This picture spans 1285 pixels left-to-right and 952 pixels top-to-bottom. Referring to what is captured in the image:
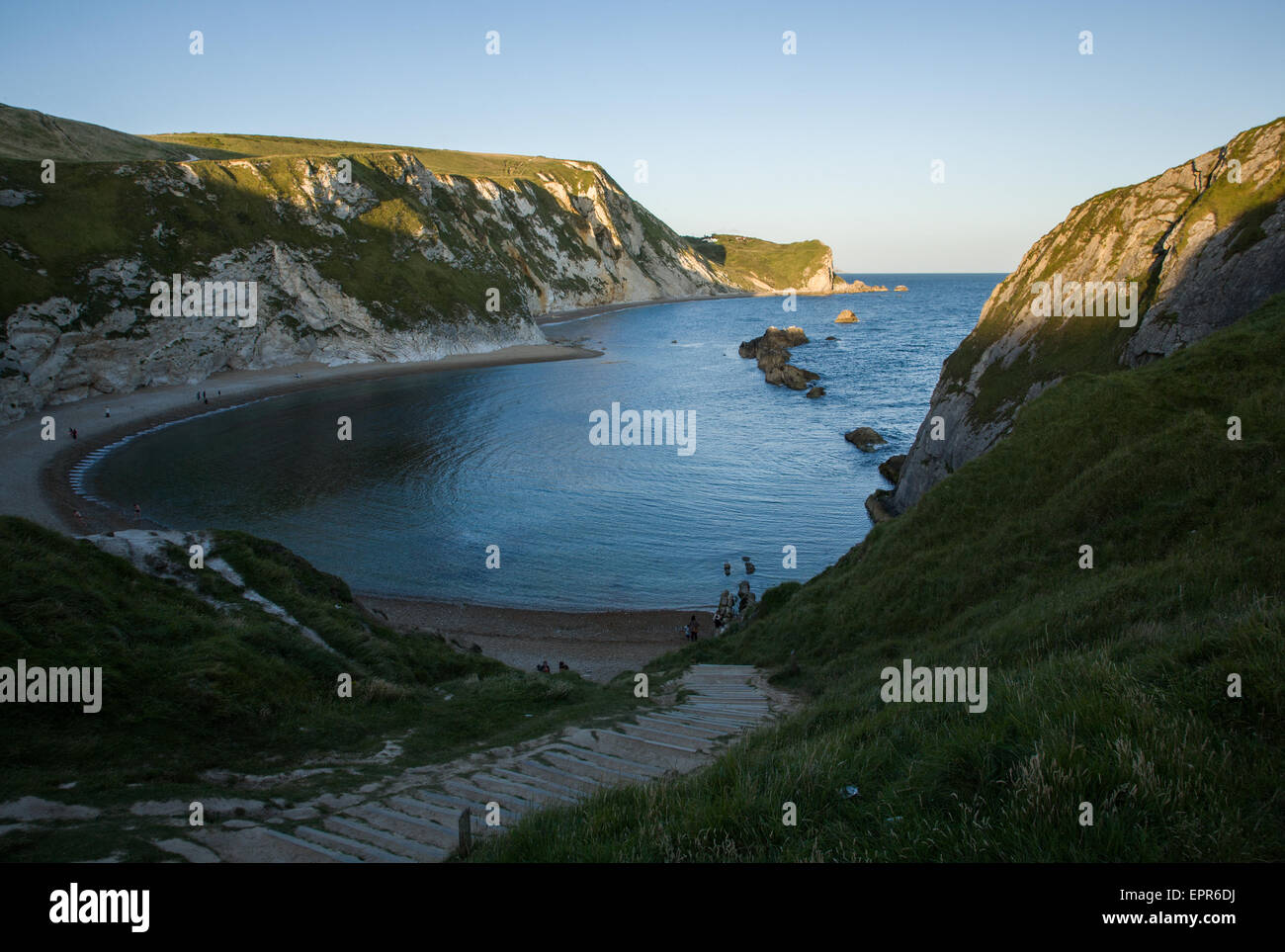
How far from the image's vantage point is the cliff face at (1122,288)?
88.1ft

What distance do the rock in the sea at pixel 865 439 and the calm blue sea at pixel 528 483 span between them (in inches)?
48.9

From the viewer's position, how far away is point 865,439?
59.0 meters

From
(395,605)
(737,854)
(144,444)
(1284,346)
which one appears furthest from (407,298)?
(737,854)

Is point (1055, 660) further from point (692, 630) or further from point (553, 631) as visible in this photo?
point (553, 631)

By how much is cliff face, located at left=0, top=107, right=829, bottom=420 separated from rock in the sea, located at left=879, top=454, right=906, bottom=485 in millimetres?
67470

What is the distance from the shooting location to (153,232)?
260ft

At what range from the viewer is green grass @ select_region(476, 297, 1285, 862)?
4949 mm

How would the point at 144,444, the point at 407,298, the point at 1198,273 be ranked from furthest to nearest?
the point at 407,298, the point at 144,444, the point at 1198,273

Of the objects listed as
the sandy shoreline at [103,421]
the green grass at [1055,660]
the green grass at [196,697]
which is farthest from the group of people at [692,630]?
the sandy shoreline at [103,421]

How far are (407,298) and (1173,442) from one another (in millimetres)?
102830

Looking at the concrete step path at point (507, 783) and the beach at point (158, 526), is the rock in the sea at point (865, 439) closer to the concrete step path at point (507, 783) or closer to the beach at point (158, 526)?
the beach at point (158, 526)

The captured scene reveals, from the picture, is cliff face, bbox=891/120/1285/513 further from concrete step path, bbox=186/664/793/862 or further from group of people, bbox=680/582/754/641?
concrete step path, bbox=186/664/793/862

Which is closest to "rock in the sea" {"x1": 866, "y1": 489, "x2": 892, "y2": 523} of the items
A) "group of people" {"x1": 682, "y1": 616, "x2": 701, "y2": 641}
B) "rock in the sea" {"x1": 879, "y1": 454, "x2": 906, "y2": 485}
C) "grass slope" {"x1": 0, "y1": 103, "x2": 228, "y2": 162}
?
"rock in the sea" {"x1": 879, "y1": 454, "x2": 906, "y2": 485}
